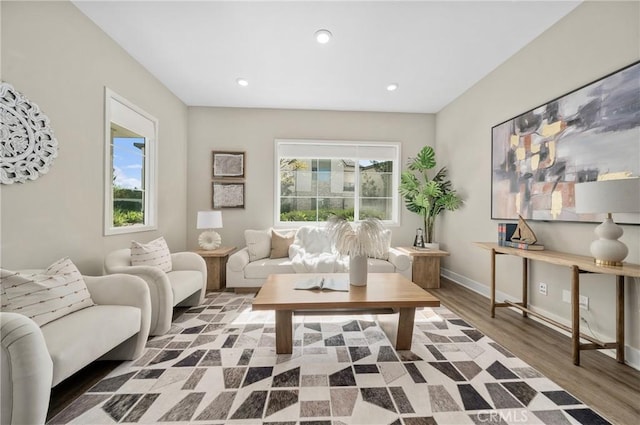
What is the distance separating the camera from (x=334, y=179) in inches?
173

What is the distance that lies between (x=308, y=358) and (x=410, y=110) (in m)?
4.05

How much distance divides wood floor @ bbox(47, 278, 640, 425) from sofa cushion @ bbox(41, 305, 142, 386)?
11.3 inches

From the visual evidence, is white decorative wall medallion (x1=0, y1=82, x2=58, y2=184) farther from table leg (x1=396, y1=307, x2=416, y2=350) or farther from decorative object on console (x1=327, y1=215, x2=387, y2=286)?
table leg (x1=396, y1=307, x2=416, y2=350)

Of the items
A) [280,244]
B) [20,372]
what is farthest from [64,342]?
[280,244]

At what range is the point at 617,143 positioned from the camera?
1824 millimetres

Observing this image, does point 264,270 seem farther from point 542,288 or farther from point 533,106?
point 533,106

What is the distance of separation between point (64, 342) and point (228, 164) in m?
3.21

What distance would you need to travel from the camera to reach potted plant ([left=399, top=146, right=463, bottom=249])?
377 centimetres

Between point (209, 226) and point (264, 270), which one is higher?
point (209, 226)

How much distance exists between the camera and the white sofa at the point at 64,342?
3.65 ft

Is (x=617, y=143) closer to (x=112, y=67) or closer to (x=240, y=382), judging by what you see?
(x=240, y=382)

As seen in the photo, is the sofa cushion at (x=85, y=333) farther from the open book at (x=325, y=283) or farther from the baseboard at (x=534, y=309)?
the baseboard at (x=534, y=309)

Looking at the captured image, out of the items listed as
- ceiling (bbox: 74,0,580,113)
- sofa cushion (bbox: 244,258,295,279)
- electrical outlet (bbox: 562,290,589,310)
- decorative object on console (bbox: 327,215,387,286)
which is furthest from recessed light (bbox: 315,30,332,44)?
electrical outlet (bbox: 562,290,589,310)

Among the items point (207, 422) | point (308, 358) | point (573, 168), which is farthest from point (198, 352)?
point (573, 168)
